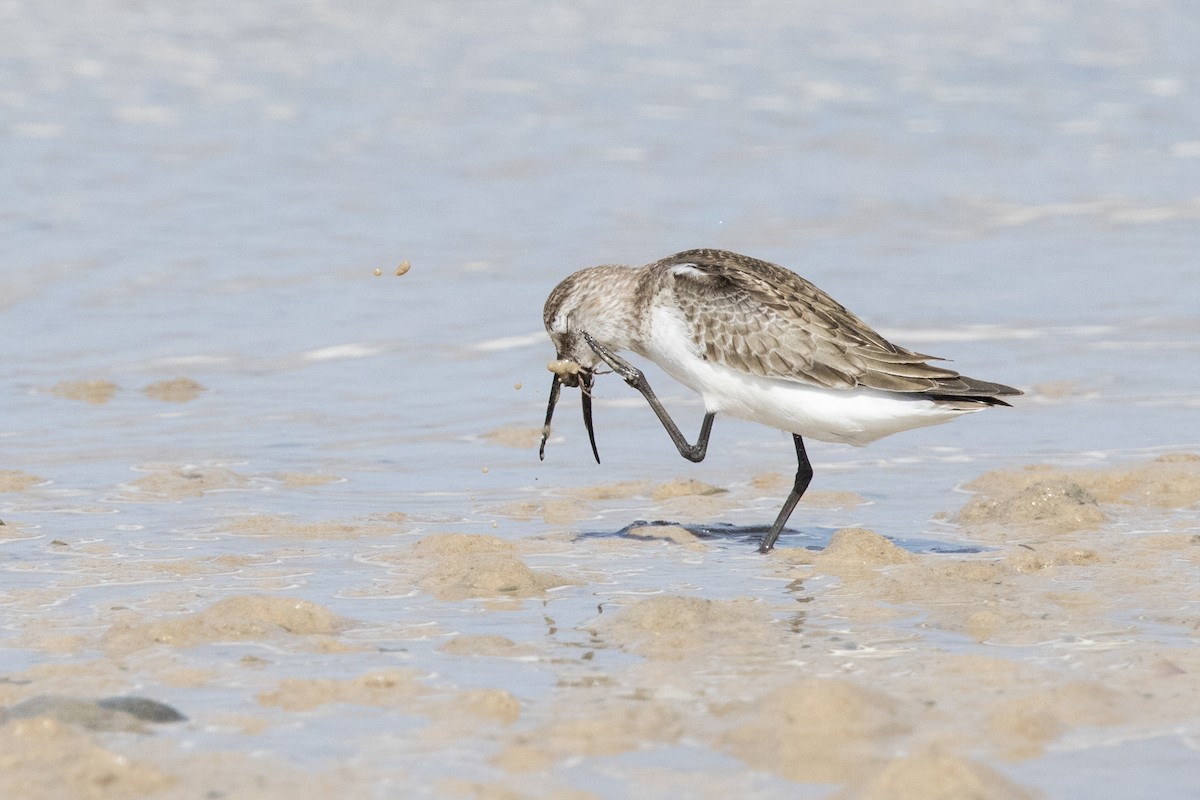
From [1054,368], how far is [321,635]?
6812 millimetres

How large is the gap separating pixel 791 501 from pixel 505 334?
16.5 feet

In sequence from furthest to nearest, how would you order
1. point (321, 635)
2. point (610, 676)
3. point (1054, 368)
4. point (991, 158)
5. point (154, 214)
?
point (991, 158)
point (154, 214)
point (1054, 368)
point (321, 635)
point (610, 676)

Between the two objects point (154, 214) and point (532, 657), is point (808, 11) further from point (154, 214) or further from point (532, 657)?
point (532, 657)

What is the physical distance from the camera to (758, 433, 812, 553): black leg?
7.90 meters

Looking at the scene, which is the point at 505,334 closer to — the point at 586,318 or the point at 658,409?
the point at 658,409

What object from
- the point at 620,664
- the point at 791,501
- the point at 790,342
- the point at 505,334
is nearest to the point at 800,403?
the point at 790,342

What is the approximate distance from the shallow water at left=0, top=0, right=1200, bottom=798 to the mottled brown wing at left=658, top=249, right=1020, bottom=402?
0.83 m

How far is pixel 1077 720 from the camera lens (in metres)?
5.23

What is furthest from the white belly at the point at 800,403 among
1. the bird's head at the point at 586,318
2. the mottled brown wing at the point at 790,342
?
the bird's head at the point at 586,318

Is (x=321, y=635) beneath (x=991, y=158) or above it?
beneath

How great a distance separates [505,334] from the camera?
12.8 m

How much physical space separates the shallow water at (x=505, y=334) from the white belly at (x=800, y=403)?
0.63 m

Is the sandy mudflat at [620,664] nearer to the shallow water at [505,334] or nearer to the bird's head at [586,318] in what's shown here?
the shallow water at [505,334]

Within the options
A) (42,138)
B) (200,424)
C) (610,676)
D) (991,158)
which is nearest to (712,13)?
(991,158)
